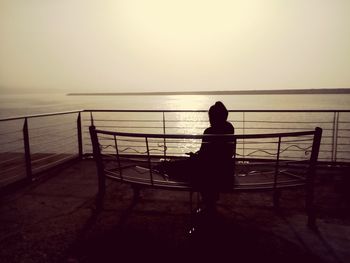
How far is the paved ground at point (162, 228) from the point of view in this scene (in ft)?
9.61

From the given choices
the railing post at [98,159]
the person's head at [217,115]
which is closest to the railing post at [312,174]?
the person's head at [217,115]

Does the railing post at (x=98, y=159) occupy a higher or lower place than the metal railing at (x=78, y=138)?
higher

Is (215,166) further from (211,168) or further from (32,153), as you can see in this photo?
(32,153)

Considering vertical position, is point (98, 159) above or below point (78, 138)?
above

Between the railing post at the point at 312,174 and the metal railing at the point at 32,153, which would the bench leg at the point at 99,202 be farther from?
the railing post at the point at 312,174

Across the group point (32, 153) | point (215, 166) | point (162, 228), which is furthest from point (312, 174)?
point (32, 153)

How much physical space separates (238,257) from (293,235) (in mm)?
733

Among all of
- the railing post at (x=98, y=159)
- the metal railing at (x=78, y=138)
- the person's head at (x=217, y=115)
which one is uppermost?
the person's head at (x=217, y=115)

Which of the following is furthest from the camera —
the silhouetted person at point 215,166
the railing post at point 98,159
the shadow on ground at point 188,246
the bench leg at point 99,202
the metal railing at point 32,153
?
the metal railing at point 32,153

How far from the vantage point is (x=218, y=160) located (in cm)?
307

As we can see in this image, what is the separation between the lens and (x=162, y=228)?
3.45 m

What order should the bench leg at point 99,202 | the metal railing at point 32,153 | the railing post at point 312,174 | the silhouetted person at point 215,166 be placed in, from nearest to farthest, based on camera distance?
the silhouetted person at point 215,166 < the railing post at point 312,174 < the bench leg at point 99,202 < the metal railing at point 32,153

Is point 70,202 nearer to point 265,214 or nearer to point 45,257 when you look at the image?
point 45,257

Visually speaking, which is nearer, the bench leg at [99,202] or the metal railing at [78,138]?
the bench leg at [99,202]
